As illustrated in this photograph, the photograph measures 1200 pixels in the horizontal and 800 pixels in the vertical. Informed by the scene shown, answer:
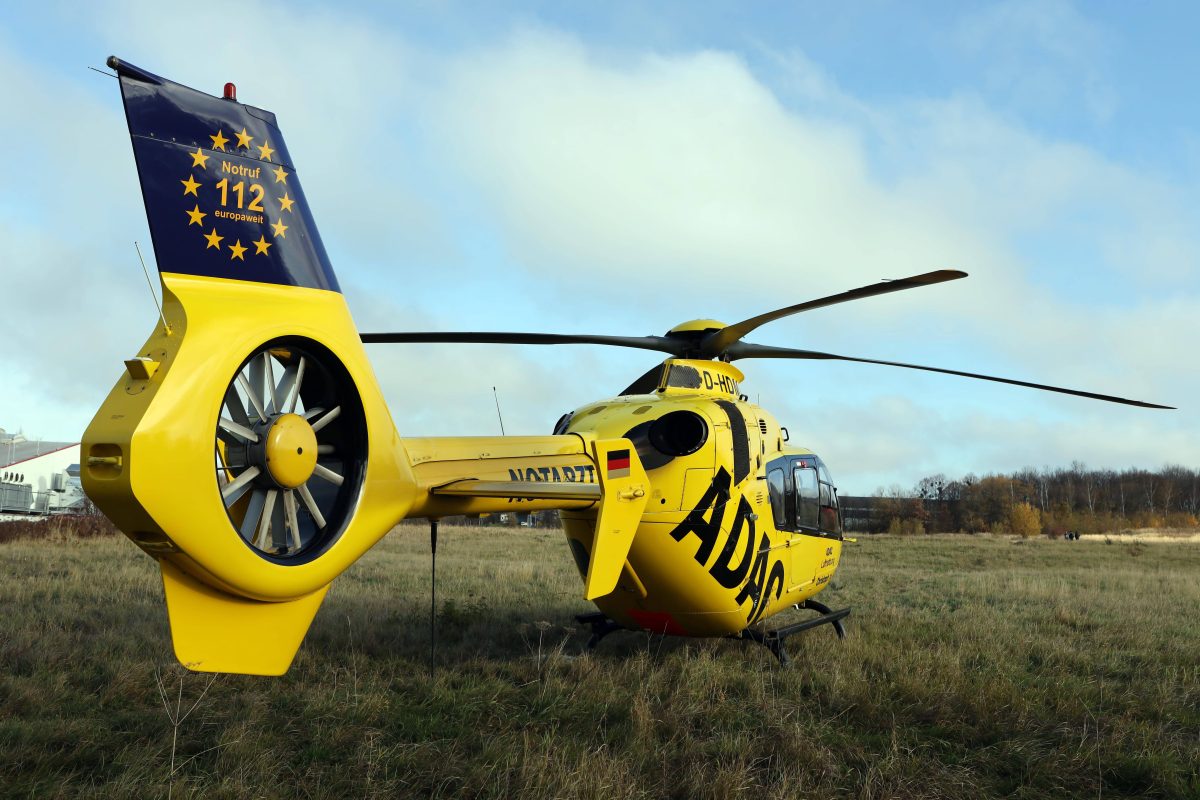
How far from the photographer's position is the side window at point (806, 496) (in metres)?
9.60

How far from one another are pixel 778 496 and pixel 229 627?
6.24m

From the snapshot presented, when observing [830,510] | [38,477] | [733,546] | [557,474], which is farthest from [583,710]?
[38,477]

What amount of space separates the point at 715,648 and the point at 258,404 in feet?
22.4

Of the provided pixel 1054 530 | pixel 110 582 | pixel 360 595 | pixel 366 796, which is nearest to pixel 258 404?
pixel 366 796

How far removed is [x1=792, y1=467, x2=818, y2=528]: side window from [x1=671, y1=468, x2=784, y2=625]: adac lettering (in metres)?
0.99

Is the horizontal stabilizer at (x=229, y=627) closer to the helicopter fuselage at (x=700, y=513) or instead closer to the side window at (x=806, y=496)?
the helicopter fuselage at (x=700, y=513)

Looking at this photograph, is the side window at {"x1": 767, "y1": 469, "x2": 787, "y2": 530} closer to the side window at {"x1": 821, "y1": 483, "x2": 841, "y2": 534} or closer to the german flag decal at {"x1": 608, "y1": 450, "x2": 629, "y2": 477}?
the side window at {"x1": 821, "y1": 483, "x2": 841, "y2": 534}

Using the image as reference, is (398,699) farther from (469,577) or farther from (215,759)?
(469,577)

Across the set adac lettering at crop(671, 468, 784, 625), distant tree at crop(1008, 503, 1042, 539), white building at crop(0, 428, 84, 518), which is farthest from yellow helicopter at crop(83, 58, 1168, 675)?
distant tree at crop(1008, 503, 1042, 539)

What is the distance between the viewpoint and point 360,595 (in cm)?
1341

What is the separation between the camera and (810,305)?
27.2 ft

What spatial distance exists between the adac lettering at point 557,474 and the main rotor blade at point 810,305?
2.92 m

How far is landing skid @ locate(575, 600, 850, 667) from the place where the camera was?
900cm

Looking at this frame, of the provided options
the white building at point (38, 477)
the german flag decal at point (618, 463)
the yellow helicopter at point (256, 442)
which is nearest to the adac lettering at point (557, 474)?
the yellow helicopter at point (256, 442)
